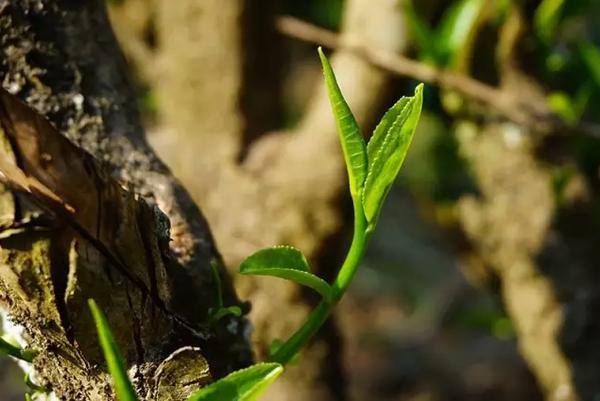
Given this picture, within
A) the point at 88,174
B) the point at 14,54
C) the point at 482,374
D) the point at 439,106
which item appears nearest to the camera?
the point at 88,174

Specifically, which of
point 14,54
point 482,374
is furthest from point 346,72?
point 482,374

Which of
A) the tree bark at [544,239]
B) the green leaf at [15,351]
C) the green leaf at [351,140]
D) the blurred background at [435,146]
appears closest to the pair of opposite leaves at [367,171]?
the green leaf at [351,140]

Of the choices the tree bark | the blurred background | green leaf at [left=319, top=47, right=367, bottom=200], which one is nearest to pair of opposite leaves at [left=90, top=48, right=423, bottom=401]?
green leaf at [left=319, top=47, right=367, bottom=200]

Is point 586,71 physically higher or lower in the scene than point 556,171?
higher

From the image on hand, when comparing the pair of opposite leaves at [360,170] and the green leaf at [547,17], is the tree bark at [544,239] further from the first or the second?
the pair of opposite leaves at [360,170]

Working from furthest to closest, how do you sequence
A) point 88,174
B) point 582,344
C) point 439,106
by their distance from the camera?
1. point 439,106
2. point 582,344
3. point 88,174

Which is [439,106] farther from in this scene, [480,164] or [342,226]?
[342,226]
